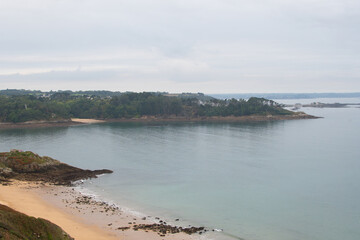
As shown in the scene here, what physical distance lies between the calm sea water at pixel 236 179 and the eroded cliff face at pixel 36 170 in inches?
97.0

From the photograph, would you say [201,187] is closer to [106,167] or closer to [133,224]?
[133,224]

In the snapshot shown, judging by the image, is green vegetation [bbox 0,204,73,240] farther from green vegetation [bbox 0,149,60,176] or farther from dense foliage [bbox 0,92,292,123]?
dense foliage [bbox 0,92,292,123]

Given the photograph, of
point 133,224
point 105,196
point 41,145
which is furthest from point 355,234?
point 41,145

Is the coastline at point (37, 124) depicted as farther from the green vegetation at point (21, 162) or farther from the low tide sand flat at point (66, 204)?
the low tide sand flat at point (66, 204)

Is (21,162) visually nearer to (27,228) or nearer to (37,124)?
(27,228)

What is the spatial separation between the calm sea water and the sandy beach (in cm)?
198

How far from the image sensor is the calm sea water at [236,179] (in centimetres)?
2103

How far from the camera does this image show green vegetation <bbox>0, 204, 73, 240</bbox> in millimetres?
12727

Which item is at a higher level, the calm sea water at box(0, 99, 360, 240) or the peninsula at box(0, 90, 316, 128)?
the peninsula at box(0, 90, 316, 128)

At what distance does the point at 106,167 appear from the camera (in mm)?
36688

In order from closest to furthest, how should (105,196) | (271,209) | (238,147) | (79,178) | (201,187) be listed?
(271,209), (105,196), (201,187), (79,178), (238,147)

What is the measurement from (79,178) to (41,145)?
81.7 ft

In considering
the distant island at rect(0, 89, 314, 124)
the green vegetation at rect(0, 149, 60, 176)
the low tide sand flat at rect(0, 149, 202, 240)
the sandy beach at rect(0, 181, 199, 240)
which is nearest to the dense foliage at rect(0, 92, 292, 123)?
the distant island at rect(0, 89, 314, 124)

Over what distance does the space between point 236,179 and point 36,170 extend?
17768 millimetres
